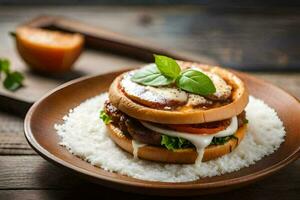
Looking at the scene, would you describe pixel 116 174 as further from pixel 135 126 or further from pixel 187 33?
pixel 187 33

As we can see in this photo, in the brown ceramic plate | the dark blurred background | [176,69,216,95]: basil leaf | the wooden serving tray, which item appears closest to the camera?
the brown ceramic plate

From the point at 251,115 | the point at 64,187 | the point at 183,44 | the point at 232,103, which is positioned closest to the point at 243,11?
the point at 183,44

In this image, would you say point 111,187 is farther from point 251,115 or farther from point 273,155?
point 251,115

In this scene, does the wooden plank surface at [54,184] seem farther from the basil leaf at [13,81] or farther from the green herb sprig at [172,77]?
the basil leaf at [13,81]

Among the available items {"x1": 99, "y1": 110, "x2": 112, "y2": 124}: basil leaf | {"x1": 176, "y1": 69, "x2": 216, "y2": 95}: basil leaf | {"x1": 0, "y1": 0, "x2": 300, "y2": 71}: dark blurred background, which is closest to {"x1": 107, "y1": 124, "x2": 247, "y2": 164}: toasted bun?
{"x1": 99, "y1": 110, "x2": 112, "y2": 124}: basil leaf

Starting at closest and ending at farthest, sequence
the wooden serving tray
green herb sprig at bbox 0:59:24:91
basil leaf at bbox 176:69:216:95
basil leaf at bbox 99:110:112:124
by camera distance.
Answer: basil leaf at bbox 176:69:216:95 → basil leaf at bbox 99:110:112:124 → green herb sprig at bbox 0:59:24:91 → the wooden serving tray

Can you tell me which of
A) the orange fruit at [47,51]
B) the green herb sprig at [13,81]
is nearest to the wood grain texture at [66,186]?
the green herb sprig at [13,81]

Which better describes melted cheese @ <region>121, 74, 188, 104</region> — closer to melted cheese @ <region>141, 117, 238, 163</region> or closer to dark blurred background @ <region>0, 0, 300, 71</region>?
melted cheese @ <region>141, 117, 238, 163</region>
